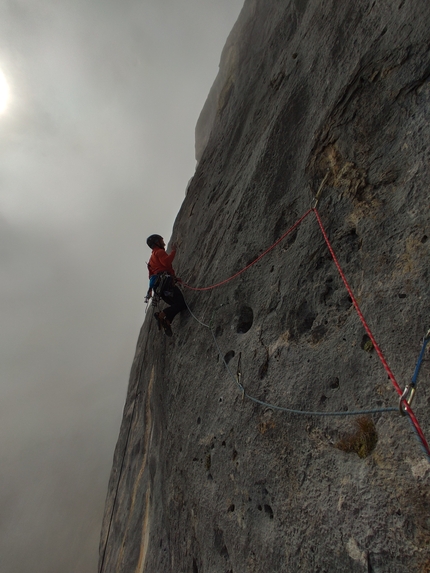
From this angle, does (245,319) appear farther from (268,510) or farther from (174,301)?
(268,510)

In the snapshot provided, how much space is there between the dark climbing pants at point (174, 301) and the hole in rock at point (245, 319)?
1734mm

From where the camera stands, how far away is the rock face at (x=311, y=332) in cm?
244

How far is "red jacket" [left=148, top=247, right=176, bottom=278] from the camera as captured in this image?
6043 mm

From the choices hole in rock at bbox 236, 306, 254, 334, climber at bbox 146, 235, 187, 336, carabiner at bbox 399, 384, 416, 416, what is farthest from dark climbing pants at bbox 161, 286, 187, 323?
carabiner at bbox 399, 384, 416, 416

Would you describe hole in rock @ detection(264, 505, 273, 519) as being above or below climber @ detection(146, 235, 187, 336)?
below

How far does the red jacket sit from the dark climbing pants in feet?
1.09

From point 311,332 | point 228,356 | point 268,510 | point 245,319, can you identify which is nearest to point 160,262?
point 245,319

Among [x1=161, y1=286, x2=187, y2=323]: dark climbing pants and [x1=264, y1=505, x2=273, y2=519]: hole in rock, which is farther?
[x1=161, y1=286, x2=187, y2=323]: dark climbing pants

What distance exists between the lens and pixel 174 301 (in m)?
5.93

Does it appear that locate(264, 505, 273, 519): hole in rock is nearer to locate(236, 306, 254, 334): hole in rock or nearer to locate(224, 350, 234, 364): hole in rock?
locate(224, 350, 234, 364): hole in rock

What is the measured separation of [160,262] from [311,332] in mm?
3448

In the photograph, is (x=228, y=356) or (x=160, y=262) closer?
(x=228, y=356)

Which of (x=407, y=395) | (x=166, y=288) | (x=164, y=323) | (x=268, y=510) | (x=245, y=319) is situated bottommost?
(x=268, y=510)

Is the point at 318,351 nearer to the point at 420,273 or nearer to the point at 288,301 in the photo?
the point at 288,301
